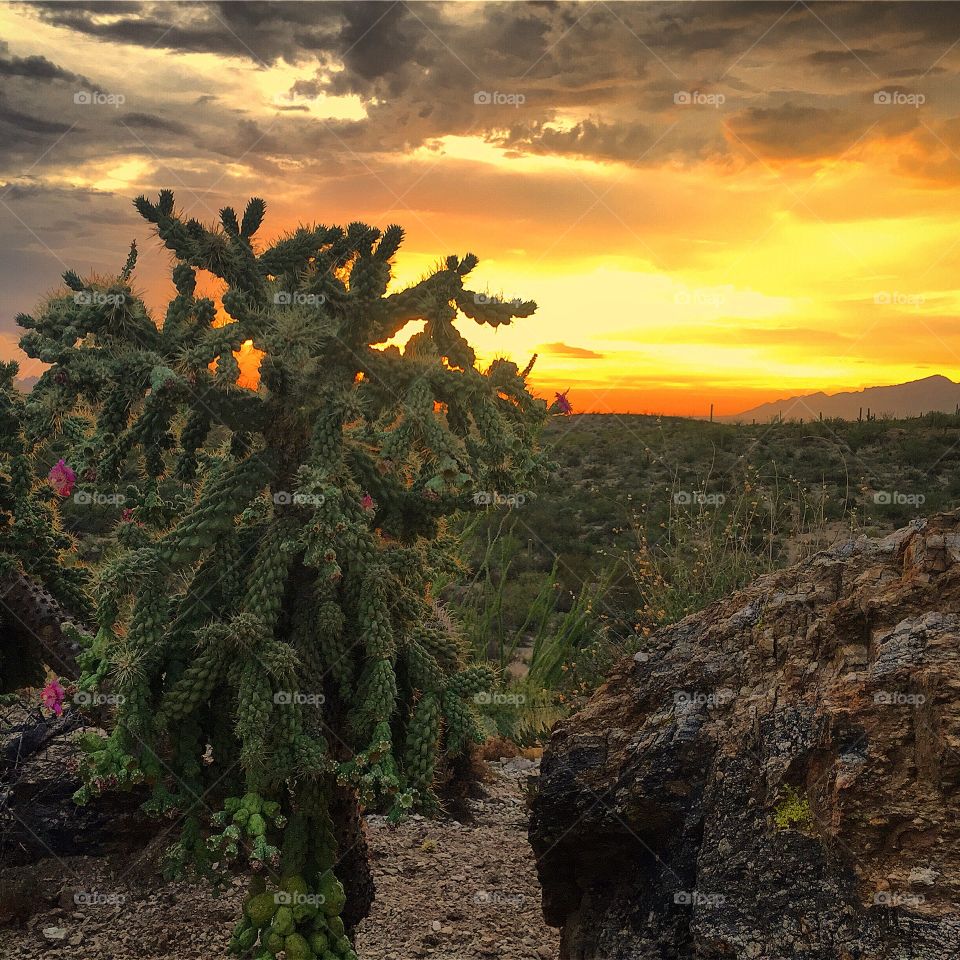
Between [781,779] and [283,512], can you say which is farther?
[283,512]

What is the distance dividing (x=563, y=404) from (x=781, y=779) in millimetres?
2635

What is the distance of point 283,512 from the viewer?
14.4ft

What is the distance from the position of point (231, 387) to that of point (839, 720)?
2.82m

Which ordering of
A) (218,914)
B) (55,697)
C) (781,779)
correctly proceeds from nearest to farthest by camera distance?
(781,779), (218,914), (55,697)

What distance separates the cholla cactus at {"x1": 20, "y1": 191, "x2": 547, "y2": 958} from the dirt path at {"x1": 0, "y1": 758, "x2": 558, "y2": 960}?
1.08 metres

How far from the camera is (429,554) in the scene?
4.85 meters

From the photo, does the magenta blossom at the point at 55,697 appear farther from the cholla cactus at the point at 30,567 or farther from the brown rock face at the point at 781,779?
the brown rock face at the point at 781,779

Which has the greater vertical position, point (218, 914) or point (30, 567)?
point (30, 567)

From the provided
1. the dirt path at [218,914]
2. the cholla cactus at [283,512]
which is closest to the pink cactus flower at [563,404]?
the cholla cactus at [283,512]

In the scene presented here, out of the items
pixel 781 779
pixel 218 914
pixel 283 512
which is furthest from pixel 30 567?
pixel 781 779

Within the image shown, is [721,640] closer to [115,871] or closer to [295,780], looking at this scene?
[295,780]

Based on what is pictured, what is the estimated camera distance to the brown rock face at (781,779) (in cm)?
308

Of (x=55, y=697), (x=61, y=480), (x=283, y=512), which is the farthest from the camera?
(x=61, y=480)

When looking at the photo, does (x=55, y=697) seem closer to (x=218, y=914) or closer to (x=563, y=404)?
(x=218, y=914)
